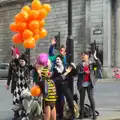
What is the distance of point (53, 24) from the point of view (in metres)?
44.5

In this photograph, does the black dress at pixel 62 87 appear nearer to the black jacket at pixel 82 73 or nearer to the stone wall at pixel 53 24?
the black jacket at pixel 82 73

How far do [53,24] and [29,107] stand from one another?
34709 millimetres

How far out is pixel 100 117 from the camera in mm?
11242

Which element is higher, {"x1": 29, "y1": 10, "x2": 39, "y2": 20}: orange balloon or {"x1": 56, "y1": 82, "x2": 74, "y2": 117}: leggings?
{"x1": 29, "y1": 10, "x2": 39, "y2": 20}: orange balloon

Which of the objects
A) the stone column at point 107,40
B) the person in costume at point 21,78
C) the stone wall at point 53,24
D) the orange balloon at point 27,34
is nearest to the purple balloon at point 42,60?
the orange balloon at point 27,34

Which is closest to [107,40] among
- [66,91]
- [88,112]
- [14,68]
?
[88,112]

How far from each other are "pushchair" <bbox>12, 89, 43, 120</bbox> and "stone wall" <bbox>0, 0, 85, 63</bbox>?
31.1m

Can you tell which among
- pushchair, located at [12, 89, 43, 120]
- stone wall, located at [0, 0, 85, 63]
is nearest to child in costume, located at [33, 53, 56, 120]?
pushchair, located at [12, 89, 43, 120]

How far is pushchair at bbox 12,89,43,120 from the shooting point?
9.95 m

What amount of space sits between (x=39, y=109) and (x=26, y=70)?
1.21 metres

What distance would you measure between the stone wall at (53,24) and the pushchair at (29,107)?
31.1m

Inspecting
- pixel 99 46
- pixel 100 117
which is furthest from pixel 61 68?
pixel 99 46

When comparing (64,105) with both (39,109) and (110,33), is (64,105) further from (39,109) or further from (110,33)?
(110,33)

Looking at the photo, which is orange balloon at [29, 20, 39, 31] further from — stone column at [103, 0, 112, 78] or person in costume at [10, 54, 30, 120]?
stone column at [103, 0, 112, 78]
